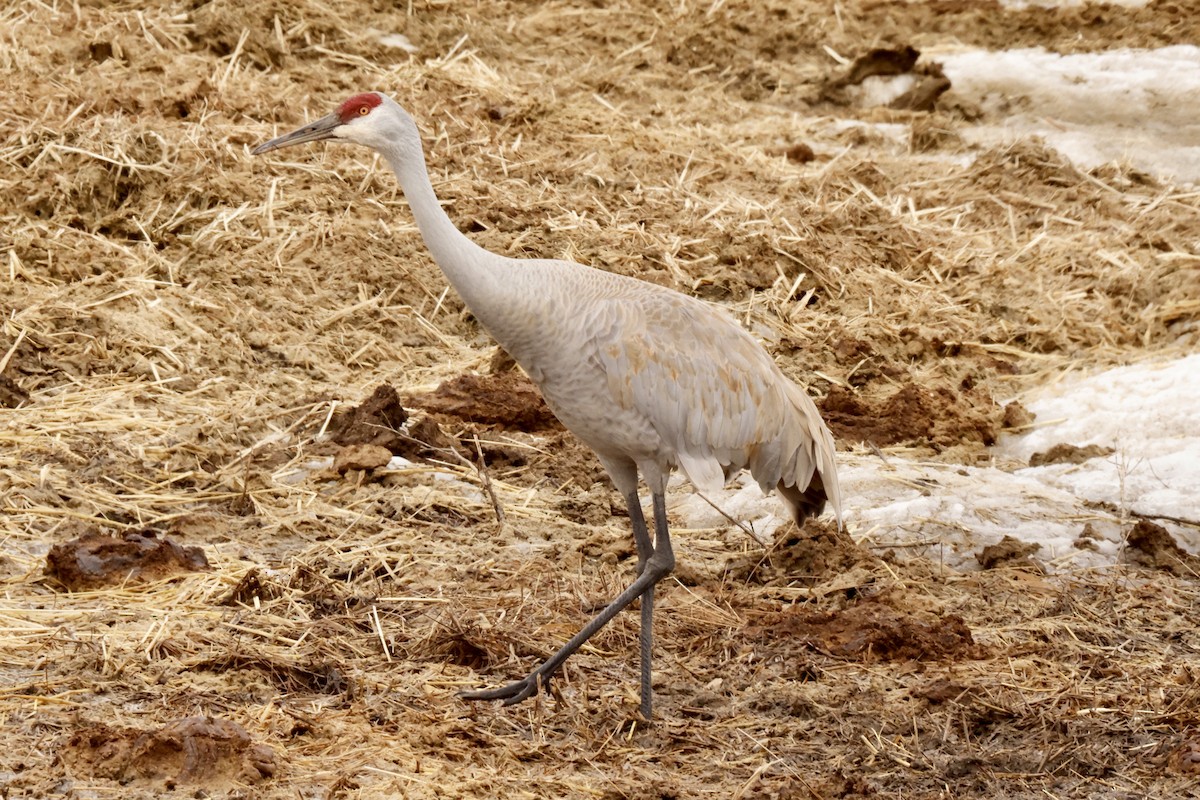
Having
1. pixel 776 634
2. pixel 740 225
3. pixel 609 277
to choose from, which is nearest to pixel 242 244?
pixel 740 225

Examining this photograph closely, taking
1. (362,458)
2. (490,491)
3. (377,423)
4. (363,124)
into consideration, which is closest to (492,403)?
(377,423)

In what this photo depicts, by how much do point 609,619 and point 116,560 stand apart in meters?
1.48

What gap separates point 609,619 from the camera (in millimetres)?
4328

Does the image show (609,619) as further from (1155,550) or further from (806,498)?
(1155,550)

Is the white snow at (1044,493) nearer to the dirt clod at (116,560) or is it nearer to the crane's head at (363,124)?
the dirt clod at (116,560)

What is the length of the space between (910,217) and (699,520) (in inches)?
125

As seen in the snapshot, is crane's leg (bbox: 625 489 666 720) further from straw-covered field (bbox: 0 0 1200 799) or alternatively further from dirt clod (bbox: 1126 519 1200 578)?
dirt clod (bbox: 1126 519 1200 578)

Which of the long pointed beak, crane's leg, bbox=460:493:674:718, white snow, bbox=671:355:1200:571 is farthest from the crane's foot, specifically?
the long pointed beak

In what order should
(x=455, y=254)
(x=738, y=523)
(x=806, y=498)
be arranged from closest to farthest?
(x=455, y=254)
(x=806, y=498)
(x=738, y=523)

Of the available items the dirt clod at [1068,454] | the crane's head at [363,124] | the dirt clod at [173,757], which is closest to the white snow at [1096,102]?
the dirt clod at [1068,454]

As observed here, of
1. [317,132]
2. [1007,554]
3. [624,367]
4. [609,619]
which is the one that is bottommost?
[1007,554]

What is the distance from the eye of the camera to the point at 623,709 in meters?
4.18

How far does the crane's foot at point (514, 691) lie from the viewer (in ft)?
13.6

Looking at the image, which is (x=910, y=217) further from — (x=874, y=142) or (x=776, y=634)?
(x=776, y=634)
